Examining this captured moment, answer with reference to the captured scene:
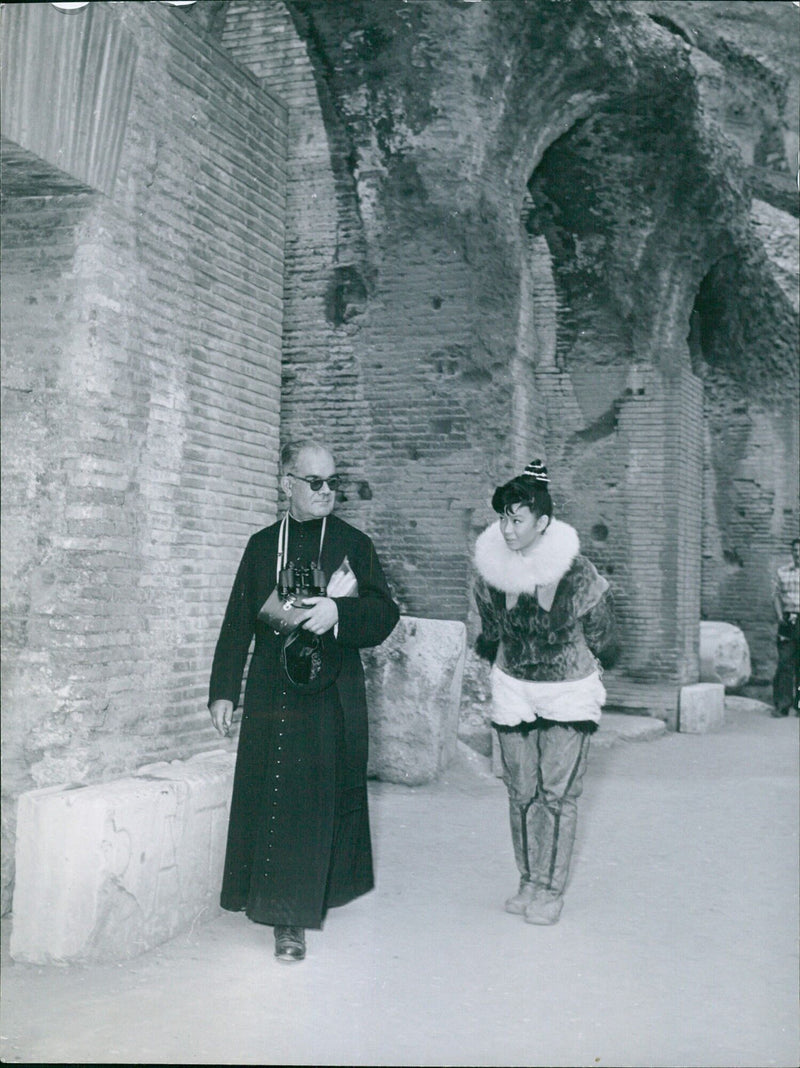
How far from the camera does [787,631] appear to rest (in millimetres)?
12609

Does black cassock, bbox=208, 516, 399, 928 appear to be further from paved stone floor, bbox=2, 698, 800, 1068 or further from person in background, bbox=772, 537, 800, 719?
person in background, bbox=772, 537, 800, 719

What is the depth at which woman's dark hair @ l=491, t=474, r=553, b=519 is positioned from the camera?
464 centimetres

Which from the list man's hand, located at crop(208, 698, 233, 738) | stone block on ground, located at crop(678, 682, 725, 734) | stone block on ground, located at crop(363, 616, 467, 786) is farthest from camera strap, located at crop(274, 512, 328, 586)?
stone block on ground, located at crop(678, 682, 725, 734)

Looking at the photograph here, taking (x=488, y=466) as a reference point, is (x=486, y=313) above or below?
above

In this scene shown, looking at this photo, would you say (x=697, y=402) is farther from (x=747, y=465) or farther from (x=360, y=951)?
(x=360, y=951)

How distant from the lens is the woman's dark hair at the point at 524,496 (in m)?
4.64

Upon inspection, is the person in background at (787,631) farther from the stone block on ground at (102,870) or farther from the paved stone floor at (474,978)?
the stone block on ground at (102,870)

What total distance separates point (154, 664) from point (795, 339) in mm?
10497

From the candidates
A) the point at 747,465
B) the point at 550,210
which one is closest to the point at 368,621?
the point at 550,210

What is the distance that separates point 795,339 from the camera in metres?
13.7

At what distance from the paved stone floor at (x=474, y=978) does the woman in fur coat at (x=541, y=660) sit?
387mm

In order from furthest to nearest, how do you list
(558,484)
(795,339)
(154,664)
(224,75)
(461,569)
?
(795,339) → (558,484) → (461,569) → (224,75) → (154,664)

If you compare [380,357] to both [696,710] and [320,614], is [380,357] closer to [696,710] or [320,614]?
[320,614]

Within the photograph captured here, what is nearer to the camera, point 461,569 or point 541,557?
point 541,557
